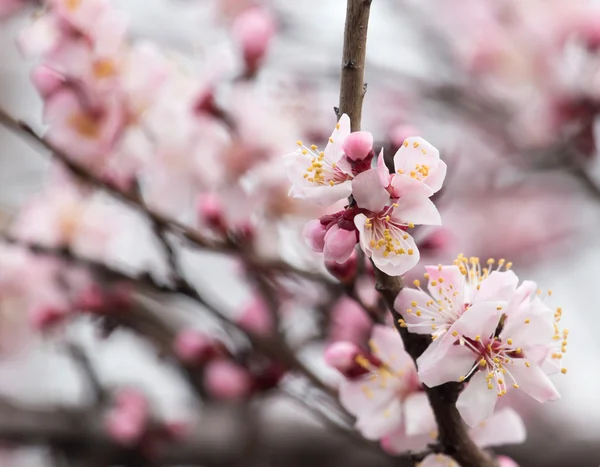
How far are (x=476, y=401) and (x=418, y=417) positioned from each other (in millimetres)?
139

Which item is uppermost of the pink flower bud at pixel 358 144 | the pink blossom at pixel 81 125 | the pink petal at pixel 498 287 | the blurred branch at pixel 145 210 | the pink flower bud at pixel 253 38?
the pink flower bud at pixel 253 38

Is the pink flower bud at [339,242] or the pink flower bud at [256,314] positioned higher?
the pink flower bud at [256,314]

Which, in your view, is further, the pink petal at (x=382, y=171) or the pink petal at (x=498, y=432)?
the pink petal at (x=498, y=432)

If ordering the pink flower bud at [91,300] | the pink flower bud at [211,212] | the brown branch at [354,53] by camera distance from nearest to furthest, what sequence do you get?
the brown branch at [354,53] < the pink flower bud at [211,212] < the pink flower bud at [91,300]

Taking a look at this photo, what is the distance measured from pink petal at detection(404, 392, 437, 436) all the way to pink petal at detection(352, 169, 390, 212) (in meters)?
0.23

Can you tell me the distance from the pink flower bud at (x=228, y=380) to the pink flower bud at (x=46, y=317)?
0.94 feet

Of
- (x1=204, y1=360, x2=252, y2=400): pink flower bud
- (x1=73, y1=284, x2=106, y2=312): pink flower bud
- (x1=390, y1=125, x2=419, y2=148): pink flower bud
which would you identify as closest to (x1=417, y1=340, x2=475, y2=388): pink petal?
(x1=390, y1=125, x2=419, y2=148): pink flower bud

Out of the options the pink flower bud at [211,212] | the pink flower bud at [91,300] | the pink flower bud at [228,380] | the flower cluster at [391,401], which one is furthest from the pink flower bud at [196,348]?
the flower cluster at [391,401]

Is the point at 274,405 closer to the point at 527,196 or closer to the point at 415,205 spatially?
the point at 527,196

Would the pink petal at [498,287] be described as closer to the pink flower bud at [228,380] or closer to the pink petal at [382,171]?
the pink petal at [382,171]

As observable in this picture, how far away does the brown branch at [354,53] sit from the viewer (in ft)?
1.45

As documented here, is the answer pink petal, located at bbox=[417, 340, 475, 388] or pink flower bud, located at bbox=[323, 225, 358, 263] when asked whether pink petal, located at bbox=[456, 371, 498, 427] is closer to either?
pink petal, located at bbox=[417, 340, 475, 388]

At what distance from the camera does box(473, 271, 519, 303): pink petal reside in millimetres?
487

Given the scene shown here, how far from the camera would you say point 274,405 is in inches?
65.6
